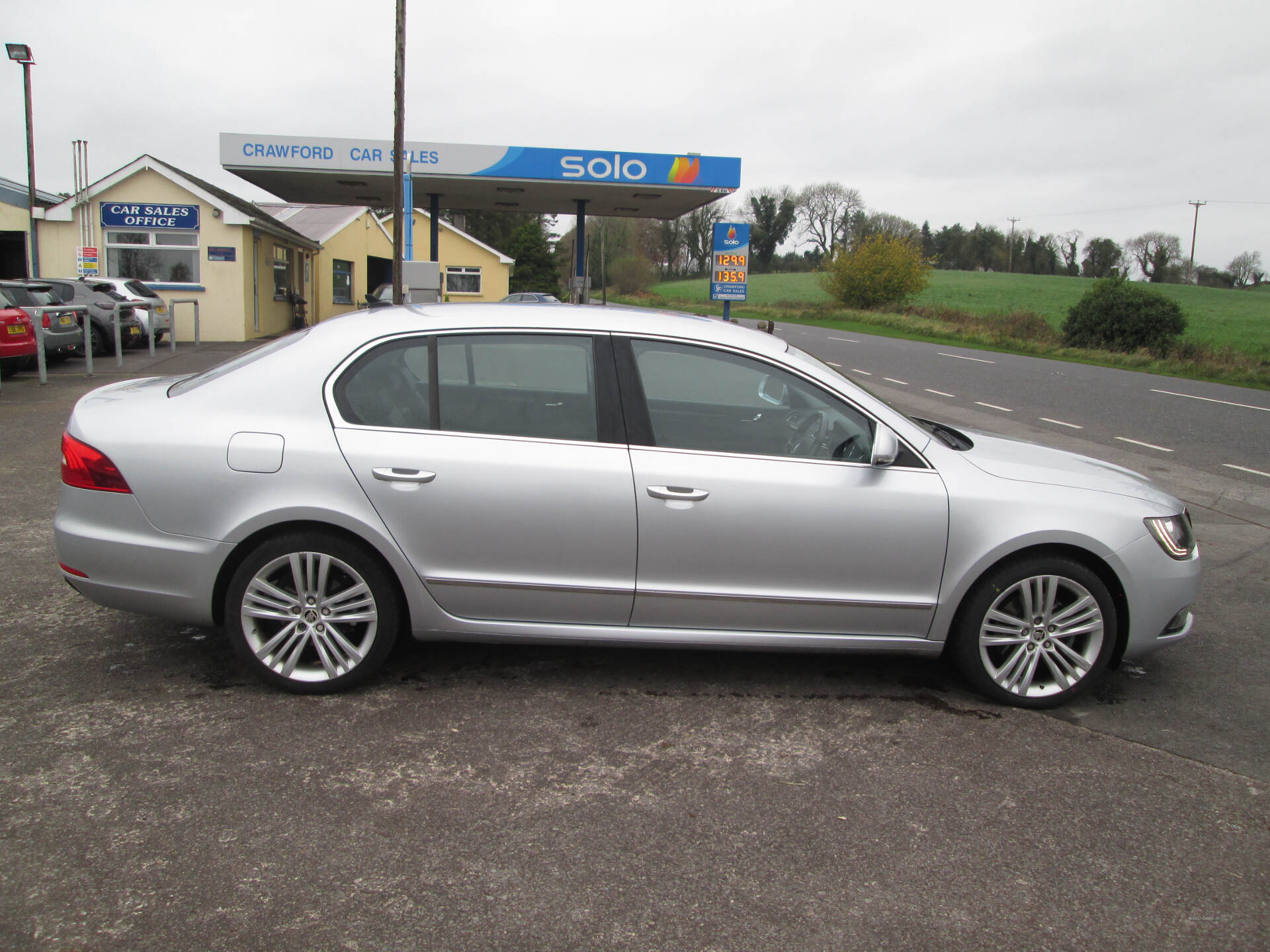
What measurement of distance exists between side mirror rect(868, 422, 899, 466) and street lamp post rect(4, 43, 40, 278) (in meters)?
27.1

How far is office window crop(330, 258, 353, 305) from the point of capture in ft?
128

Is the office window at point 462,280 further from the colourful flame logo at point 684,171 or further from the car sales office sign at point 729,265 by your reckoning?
the car sales office sign at point 729,265

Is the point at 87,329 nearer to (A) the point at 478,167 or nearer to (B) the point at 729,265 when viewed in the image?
(B) the point at 729,265

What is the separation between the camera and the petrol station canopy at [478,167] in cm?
2328

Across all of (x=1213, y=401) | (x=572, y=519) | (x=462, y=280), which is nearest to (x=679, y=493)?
(x=572, y=519)

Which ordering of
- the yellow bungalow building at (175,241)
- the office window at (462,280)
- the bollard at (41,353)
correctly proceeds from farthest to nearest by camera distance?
1. the office window at (462,280)
2. the yellow bungalow building at (175,241)
3. the bollard at (41,353)

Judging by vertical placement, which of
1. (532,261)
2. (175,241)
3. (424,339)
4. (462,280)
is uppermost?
(532,261)

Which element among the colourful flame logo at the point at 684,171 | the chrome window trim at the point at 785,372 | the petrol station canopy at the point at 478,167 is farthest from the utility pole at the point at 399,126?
the chrome window trim at the point at 785,372

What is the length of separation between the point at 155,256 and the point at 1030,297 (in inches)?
2251

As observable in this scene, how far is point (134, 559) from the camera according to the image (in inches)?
151

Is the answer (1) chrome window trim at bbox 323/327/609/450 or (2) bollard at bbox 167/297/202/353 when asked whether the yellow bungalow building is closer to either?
(2) bollard at bbox 167/297/202/353

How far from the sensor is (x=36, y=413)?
1173cm

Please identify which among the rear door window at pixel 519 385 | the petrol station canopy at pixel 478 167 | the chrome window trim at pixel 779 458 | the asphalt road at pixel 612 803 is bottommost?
the asphalt road at pixel 612 803

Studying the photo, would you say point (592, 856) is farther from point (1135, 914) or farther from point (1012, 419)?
point (1012, 419)
